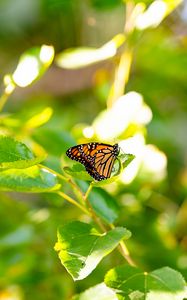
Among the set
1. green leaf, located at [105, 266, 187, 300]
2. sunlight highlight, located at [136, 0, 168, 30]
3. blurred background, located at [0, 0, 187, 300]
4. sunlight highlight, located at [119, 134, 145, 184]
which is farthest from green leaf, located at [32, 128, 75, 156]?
green leaf, located at [105, 266, 187, 300]

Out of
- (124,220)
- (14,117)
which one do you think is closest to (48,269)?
(124,220)

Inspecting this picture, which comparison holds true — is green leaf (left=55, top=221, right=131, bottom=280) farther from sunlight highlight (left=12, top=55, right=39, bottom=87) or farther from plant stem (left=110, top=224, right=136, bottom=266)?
sunlight highlight (left=12, top=55, right=39, bottom=87)

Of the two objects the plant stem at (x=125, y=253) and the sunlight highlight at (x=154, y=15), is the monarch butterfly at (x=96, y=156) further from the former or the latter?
the sunlight highlight at (x=154, y=15)

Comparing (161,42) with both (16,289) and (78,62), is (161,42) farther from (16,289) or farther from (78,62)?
(16,289)

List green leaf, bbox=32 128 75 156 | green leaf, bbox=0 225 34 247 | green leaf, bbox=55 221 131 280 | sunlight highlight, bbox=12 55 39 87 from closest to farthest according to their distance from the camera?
green leaf, bbox=55 221 131 280 < sunlight highlight, bbox=12 55 39 87 < green leaf, bbox=32 128 75 156 < green leaf, bbox=0 225 34 247

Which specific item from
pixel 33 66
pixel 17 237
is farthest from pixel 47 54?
pixel 17 237

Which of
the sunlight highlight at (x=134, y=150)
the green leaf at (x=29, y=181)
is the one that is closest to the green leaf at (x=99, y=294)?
the green leaf at (x=29, y=181)
